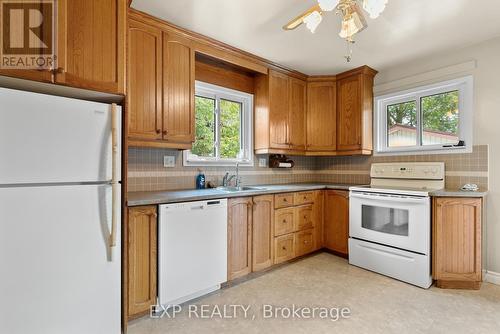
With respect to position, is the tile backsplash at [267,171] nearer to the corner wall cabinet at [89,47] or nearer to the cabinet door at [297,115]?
the cabinet door at [297,115]

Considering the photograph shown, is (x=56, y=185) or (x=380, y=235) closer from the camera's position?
(x=56, y=185)

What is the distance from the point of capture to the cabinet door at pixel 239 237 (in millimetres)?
2471

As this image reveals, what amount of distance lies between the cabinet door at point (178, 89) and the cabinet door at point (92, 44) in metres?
0.67

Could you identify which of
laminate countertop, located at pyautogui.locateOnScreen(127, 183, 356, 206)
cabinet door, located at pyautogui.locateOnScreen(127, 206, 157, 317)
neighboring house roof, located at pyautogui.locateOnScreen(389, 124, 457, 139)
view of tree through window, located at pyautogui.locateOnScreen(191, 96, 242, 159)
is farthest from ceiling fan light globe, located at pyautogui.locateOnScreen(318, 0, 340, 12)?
neighboring house roof, located at pyautogui.locateOnScreen(389, 124, 457, 139)

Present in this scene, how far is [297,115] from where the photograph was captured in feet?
11.9

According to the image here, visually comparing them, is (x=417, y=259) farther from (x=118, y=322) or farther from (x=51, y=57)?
(x=51, y=57)

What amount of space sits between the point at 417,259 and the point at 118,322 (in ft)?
8.61

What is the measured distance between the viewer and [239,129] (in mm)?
3432

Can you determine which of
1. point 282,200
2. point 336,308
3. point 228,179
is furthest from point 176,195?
point 336,308

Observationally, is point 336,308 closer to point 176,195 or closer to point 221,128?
point 176,195

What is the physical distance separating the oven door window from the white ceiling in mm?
1745

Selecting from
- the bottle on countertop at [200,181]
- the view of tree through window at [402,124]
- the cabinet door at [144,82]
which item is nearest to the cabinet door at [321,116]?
the view of tree through window at [402,124]

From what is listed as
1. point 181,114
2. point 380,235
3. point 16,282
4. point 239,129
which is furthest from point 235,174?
point 16,282

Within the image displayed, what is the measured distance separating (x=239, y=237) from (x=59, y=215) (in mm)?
1526
